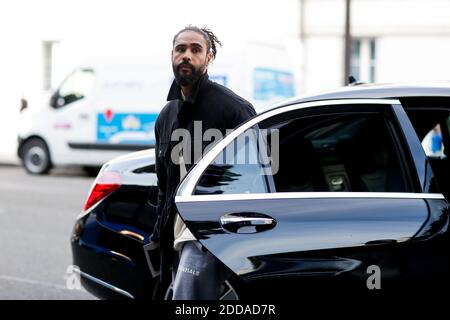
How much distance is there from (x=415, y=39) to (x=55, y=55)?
28.7 ft

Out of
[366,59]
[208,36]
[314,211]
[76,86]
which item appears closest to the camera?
[314,211]

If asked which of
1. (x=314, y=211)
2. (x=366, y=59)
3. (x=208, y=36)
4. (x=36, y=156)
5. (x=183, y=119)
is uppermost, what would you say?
(x=366, y=59)

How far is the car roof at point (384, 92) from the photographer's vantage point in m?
3.58

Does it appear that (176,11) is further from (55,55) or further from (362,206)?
(362,206)

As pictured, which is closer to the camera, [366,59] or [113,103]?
[113,103]

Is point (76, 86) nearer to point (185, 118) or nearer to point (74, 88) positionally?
point (74, 88)

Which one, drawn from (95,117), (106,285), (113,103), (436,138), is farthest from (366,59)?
(106,285)

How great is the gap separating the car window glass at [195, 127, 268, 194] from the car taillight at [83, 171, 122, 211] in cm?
124

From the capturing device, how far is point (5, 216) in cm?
1022

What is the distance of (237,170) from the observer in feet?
12.2

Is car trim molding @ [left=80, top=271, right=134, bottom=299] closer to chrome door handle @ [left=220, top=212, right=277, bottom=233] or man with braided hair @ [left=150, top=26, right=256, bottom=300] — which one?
man with braided hair @ [left=150, top=26, right=256, bottom=300]

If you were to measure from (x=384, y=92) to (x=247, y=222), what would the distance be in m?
0.81

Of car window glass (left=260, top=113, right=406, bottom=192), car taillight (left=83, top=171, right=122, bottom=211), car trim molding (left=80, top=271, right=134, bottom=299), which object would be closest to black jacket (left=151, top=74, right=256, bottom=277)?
car window glass (left=260, top=113, right=406, bottom=192)

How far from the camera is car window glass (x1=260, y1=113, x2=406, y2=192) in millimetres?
4383
